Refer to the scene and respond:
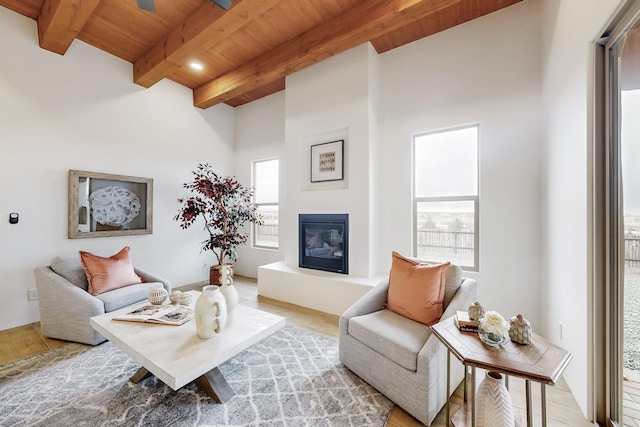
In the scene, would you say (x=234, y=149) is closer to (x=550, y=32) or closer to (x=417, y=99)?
(x=417, y=99)

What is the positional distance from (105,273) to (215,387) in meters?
1.89

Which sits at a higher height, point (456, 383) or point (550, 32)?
point (550, 32)

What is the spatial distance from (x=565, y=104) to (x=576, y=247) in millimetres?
1043

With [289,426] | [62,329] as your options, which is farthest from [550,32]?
[62,329]

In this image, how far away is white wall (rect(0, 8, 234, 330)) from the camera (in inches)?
106

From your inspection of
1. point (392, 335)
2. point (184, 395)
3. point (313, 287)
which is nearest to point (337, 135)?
point (313, 287)

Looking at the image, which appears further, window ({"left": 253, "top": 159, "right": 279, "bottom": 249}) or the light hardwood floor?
window ({"left": 253, "top": 159, "right": 279, "bottom": 249})

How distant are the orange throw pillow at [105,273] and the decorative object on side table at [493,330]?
3208 millimetres

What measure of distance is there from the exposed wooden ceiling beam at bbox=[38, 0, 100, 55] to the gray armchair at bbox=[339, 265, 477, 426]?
3.51m

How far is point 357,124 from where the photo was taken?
126 inches

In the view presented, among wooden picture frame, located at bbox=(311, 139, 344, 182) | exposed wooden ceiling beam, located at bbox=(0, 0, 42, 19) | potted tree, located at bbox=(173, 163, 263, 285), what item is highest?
exposed wooden ceiling beam, located at bbox=(0, 0, 42, 19)

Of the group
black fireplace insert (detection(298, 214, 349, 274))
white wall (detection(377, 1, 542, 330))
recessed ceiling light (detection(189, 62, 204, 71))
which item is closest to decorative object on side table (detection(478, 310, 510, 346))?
white wall (detection(377, 1, 542, 330))

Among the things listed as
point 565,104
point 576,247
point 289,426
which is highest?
point 565,104

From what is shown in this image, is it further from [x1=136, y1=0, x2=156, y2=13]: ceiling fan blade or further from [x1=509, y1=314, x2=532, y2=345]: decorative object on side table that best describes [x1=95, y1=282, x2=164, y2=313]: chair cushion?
[x1=509, y1=314, x2=532, y2=345]: decorative object on side table
